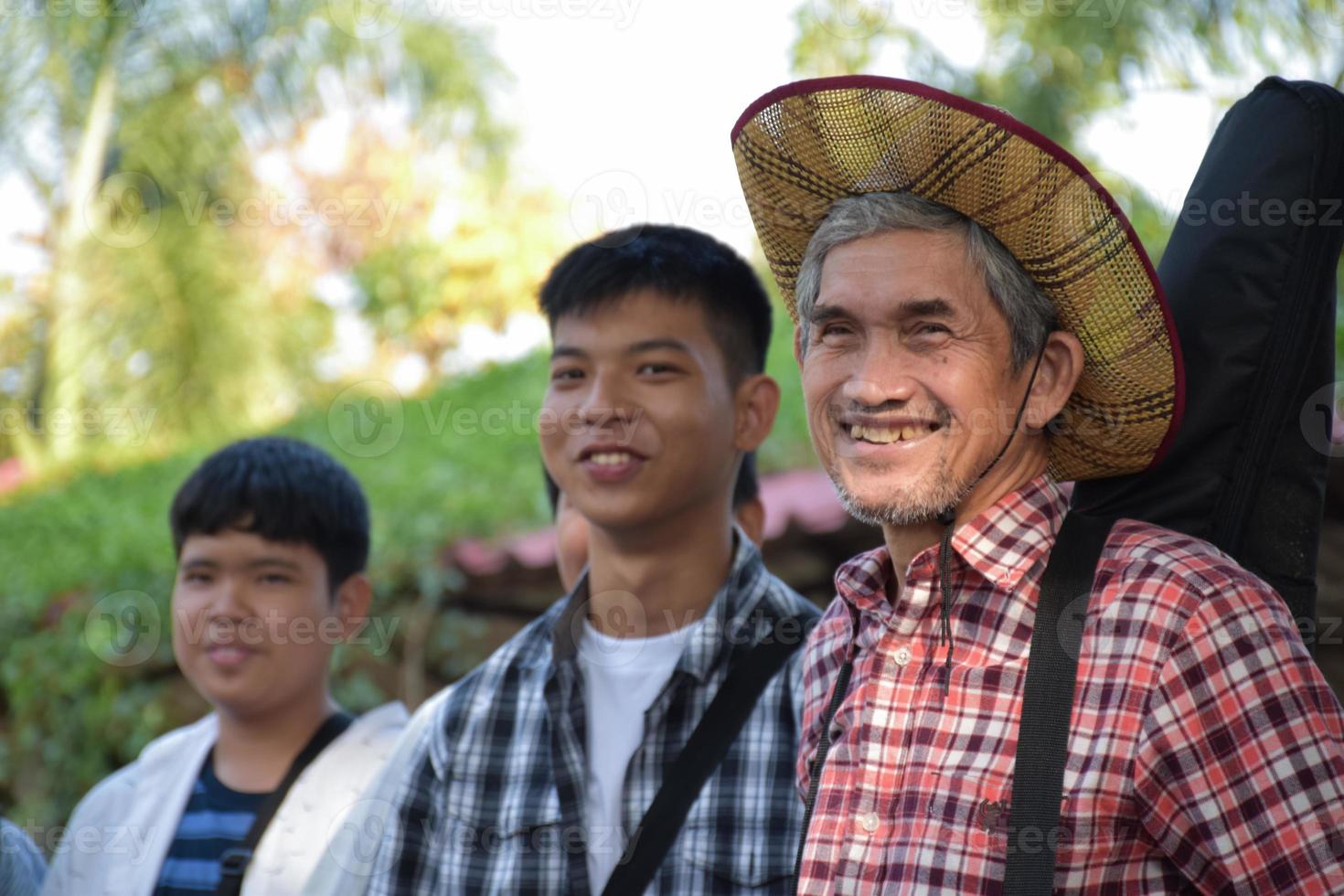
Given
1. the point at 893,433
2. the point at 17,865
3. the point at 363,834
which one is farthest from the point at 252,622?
the point at 893,433

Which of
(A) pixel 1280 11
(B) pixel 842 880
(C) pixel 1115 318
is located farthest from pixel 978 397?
(A) pixel 1280 11

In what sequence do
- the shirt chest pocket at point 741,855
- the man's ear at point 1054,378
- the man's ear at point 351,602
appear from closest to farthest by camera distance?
the man's ear at point 1054,378, the shirt chest pocket at point 741,855, the man's ear at point 351,602

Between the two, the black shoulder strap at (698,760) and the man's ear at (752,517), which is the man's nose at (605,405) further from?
→ the man's ear at (752,517)

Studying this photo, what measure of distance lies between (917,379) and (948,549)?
236 mm

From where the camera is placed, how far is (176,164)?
938 cm

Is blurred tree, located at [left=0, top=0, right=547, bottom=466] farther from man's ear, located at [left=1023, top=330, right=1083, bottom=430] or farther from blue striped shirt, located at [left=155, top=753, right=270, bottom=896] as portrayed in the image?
man's ear, located at [left=1023, top=330, right=1083, bottom=430]

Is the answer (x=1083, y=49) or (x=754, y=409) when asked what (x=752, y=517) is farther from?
(x=1083, y=49)

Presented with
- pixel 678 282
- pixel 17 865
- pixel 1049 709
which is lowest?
pixel 17 865

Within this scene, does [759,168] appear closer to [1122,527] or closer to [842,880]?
[1122,527]

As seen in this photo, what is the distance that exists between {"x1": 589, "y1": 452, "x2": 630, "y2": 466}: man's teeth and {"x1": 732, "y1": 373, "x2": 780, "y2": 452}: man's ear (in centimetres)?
29

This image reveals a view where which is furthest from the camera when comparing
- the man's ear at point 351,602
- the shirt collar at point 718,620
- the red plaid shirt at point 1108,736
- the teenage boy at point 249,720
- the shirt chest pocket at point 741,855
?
the man's ear at point 351,602

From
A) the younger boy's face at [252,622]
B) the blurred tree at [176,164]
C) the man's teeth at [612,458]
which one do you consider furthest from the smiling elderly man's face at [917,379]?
the blurred tree at [176,164]

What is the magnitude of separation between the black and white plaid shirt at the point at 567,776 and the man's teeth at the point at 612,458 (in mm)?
302

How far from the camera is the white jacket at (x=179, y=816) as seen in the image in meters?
3.03
